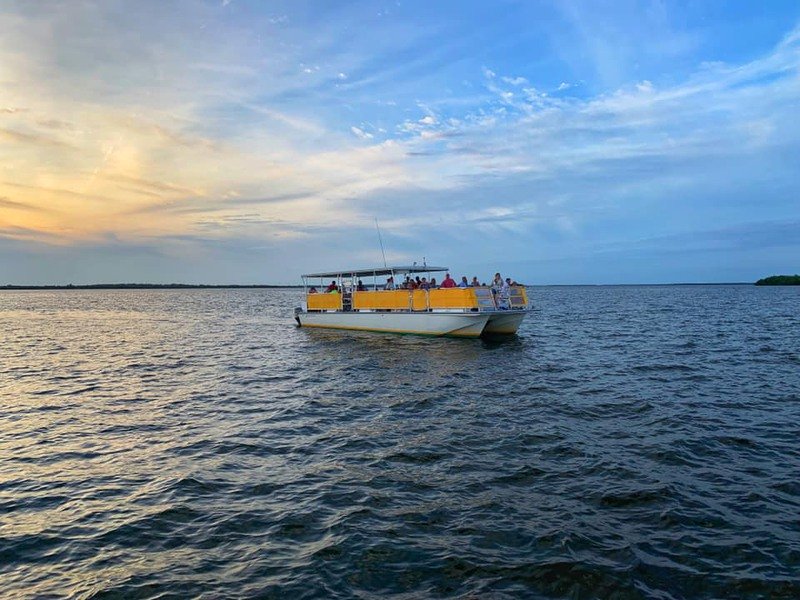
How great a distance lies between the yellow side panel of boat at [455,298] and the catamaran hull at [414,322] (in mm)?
516

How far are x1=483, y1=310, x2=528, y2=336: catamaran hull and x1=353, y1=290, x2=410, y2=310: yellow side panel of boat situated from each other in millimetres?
4698

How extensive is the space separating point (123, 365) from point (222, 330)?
698 inches

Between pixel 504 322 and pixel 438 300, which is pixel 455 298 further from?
pixel 504 322

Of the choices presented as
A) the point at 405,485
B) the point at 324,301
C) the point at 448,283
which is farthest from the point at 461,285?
the point at 405,485

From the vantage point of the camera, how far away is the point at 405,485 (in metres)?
8.39

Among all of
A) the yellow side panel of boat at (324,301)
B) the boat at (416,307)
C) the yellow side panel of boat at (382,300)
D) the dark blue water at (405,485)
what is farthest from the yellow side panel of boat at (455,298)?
the yellow side panel of boat at (324,301)

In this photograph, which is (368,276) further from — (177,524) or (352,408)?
(177,524)

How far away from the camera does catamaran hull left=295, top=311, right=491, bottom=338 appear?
1069 inches

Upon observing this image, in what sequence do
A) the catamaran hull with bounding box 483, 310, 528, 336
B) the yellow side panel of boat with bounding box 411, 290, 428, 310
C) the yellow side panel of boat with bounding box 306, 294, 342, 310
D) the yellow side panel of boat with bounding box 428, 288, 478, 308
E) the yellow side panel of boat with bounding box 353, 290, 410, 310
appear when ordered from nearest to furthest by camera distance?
the yellow side panel of boat with bounding box 428, 288, 478, 308 → the catamaran hull with bounding box 483, 310, 528, 336 → the yellow side panel of boat with bounding box 411, 290, 428, 310 → the yellow side panel of boat with bounding box 353, 290, 410, 310 → the yellow side panel of boat with bounding box 306, 294, 342, 310

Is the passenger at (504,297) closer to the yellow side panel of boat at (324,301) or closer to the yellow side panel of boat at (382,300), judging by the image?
the yellow side panel of boat at (382,300)

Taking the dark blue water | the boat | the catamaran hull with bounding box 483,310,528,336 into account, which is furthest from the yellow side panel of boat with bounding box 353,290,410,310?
the dark blue water

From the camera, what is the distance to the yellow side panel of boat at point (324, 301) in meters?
35.3

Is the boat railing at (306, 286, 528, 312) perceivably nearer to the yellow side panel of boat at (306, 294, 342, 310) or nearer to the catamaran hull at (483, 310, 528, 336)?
the catamaran hull at (483, 310, 528, 336)

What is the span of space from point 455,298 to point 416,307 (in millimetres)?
2920
